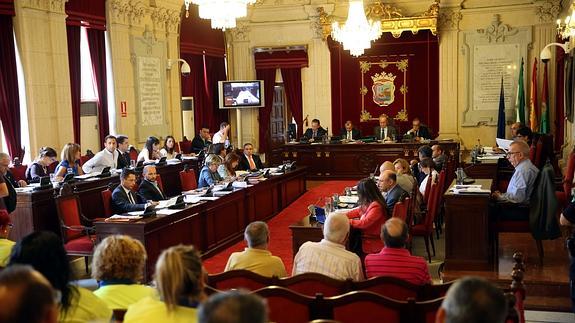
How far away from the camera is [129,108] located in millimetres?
12320

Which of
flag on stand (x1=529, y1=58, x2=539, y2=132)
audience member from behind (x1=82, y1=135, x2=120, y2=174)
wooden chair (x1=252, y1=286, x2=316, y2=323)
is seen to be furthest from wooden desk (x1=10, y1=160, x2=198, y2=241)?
flag on stand (x1=529, y1=58, x2=539, y2=132)

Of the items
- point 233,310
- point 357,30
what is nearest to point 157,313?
point 233,310

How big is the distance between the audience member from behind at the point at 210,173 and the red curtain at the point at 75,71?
3.18 meters

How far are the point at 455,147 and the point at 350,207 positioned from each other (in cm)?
720

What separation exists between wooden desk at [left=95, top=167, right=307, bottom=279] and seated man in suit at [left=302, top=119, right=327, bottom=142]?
3.57 meters

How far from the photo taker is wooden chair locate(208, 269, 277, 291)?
4.00 m

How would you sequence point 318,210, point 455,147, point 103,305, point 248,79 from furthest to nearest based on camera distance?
point 248,79 < point 455,147 < point 318,210 < point 103,305

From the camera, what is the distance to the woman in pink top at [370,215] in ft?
19.0

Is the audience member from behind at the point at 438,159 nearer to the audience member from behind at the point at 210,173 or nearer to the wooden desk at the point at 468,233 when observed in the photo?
the wooden desk at the point at 468,233

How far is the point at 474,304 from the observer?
208cm

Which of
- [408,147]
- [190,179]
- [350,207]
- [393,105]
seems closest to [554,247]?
[350,207]

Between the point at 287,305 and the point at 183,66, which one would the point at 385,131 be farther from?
the point at 287,305

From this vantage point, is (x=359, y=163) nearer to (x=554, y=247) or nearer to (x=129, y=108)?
(x=129, y=108)

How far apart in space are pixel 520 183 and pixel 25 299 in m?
5.37
